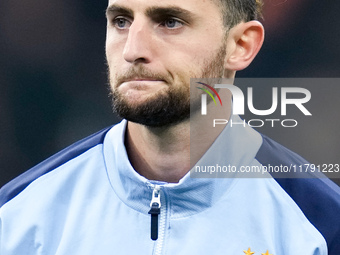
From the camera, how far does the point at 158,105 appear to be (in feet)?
6.22

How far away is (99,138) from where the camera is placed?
222 cm

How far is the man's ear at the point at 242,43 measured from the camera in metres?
2.15

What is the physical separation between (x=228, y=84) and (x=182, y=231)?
50 cm

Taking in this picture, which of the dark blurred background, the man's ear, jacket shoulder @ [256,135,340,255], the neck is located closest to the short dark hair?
the man's ear

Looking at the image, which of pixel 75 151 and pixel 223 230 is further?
pixel 75 151

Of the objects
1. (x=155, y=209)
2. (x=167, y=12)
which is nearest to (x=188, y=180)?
(x=155, y=209)

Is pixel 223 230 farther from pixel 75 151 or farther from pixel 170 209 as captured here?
pixel 75 151

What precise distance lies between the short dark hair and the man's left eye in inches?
6.8

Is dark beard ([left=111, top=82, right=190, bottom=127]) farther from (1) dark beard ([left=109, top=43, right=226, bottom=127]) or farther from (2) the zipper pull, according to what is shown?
(2) the zipper pull

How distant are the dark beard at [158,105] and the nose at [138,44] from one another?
0.10 feet

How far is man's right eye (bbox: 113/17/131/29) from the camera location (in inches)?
78.3

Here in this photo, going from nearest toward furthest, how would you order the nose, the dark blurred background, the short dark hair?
the nose < the short dark hair < the dark blurred background

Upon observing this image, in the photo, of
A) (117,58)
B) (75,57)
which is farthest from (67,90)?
(117,58)
